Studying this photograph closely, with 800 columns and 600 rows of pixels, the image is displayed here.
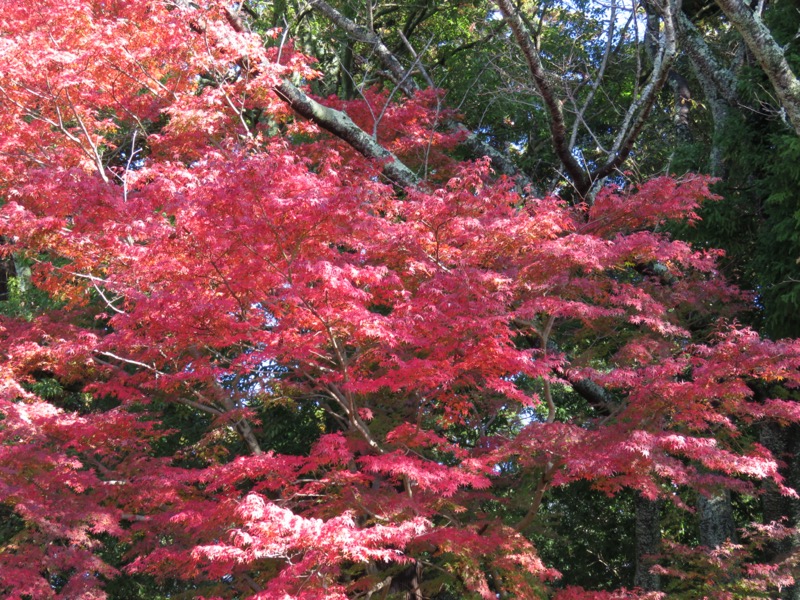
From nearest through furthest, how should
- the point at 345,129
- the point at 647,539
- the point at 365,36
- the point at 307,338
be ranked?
1. the point at 307,338
2. the point at 345,129
3. the point at 365,36
4. the point at 647,539

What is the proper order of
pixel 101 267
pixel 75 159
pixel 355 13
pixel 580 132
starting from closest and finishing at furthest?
pixel 101 267
pixel 75 159
pixel 355 13
pixel 580 132

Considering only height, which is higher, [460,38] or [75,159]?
[460,38]

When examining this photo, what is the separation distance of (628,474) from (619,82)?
9.12 meters

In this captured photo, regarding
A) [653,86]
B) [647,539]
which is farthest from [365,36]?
[647,539]

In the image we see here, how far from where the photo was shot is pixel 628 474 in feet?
18.1

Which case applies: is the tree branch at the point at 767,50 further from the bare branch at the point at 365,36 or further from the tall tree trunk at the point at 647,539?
Answer: the tall tree trunk at the point at 647,539

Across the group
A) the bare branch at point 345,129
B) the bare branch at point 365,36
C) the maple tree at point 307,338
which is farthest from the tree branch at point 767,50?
the bare branch at point 365,36

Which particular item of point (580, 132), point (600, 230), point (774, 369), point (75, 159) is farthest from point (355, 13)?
point (774, 369)

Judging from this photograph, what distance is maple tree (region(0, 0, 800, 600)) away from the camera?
216 inches

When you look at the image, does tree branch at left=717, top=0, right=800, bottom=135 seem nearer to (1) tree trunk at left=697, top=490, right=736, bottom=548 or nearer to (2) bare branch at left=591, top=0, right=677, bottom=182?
(2) bare branch at left=591, top=0, right=677, bottom=182

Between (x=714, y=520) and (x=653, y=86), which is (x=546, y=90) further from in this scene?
(x=714, y=520)

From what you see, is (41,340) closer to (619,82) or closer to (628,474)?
(628,474)

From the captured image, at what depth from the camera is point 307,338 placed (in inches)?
217

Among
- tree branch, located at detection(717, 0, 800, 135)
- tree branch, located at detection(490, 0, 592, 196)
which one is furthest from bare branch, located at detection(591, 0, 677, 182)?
tree branch, located at detection(717, 0, 800, 135)
